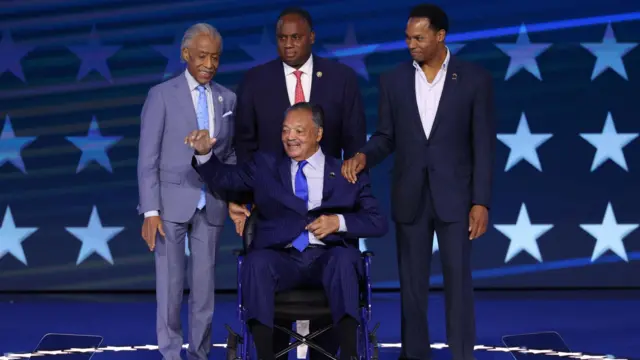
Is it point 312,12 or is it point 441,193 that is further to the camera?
point 312,12

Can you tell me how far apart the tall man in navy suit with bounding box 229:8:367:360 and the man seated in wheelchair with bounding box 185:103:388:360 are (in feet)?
0.78

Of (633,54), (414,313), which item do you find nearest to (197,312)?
(414,313)

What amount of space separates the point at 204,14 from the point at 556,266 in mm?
2783

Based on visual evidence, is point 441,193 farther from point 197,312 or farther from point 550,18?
point 550,18

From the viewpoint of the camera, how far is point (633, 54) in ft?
25.2

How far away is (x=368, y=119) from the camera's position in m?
7.73

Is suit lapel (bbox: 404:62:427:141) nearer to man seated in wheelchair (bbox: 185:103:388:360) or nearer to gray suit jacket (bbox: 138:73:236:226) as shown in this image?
man seated in wheelchair (bbox: 185:103:388:360)

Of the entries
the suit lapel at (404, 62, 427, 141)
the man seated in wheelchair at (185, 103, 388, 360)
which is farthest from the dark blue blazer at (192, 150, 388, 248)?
the suit lapel at (404, 62, 427, 141)

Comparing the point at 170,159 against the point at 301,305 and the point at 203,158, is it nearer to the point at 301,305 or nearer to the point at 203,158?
the point at 203,158

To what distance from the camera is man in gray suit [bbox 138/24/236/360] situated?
5.52 meters

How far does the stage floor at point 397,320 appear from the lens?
6188 millimetres

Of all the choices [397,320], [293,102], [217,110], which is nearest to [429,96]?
[293,102]

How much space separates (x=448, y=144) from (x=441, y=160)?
3.1 inches

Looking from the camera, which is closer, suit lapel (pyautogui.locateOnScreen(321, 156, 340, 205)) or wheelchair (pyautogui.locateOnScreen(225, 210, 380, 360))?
wheelchair (pyautogui.locateOnScreen(225, 210, 380, 360))
